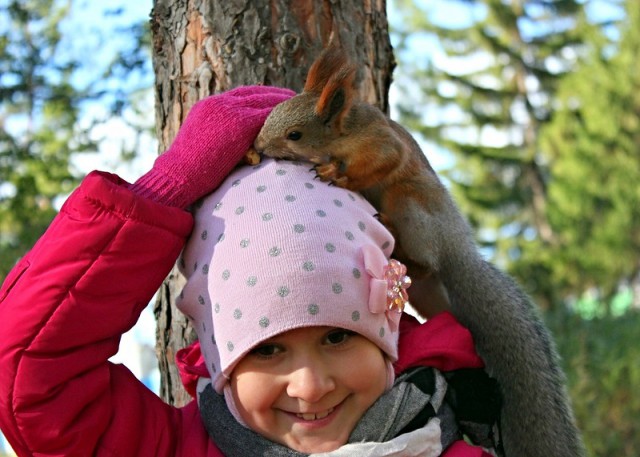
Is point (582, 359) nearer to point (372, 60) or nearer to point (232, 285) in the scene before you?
point (372, 60)

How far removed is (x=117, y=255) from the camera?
4.71 ft

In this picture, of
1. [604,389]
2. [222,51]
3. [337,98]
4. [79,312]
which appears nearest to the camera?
[79,312]

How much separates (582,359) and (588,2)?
46.2ft

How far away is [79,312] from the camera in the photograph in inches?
55.8

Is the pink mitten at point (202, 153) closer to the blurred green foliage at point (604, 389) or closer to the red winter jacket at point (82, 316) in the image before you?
the red winter jacket at point (82, 316)

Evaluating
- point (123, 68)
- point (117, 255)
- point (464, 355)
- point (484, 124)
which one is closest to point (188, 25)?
point (117, 255)

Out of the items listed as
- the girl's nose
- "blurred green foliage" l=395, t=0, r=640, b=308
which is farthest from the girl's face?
"blurred green foliage" l=395, t=0, r=640, b=308

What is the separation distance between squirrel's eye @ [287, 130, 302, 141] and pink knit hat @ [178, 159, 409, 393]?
0.49ft

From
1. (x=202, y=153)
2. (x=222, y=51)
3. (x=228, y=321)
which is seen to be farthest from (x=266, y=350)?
(x=222, y=51)

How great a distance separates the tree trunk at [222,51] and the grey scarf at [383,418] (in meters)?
0.47

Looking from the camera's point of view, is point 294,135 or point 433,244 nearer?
point 294,135

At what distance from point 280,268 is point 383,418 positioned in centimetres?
32

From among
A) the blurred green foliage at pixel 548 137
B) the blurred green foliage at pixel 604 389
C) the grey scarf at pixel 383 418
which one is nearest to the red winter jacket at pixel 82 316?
the grey scarf at pixel 383 418

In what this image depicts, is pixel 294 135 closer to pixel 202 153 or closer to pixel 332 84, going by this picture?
pixel 332 84
